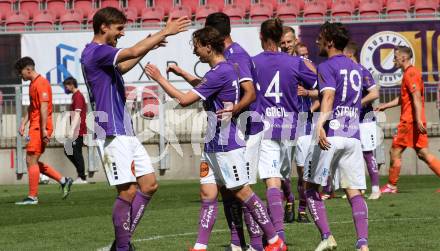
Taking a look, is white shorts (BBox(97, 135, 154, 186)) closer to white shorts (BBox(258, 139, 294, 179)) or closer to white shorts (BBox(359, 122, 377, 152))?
white shorts (BBox(258, 139, 294, 179))

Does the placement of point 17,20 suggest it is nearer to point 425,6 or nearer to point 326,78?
point 425,6

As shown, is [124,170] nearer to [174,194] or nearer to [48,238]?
[48,238]

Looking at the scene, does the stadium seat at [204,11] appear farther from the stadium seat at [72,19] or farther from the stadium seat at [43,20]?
the stadium seat at [43,20]

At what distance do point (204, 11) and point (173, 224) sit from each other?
15790 millimetres

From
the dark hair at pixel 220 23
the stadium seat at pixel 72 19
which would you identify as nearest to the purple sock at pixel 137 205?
the dark hair at pixel 220 23

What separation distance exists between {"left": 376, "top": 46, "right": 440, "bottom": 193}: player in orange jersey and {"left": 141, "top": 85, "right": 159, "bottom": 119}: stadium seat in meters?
7.21

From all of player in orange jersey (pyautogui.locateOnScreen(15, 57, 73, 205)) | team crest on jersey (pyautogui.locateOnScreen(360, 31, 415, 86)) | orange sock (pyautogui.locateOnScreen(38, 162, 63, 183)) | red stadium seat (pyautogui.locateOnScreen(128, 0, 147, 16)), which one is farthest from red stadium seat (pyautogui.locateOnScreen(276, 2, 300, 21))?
player in orange jersey (pyautogui.locateOnScreen(15, 57, 73, 205))

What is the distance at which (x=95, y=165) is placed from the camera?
22.9m

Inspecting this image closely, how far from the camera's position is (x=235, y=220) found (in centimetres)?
943

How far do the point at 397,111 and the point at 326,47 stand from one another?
13325mm

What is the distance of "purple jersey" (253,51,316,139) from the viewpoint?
1032cm

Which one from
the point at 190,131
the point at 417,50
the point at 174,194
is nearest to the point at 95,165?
the point at 190,131

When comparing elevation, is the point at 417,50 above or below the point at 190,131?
above

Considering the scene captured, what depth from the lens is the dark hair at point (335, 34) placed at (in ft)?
30.3
